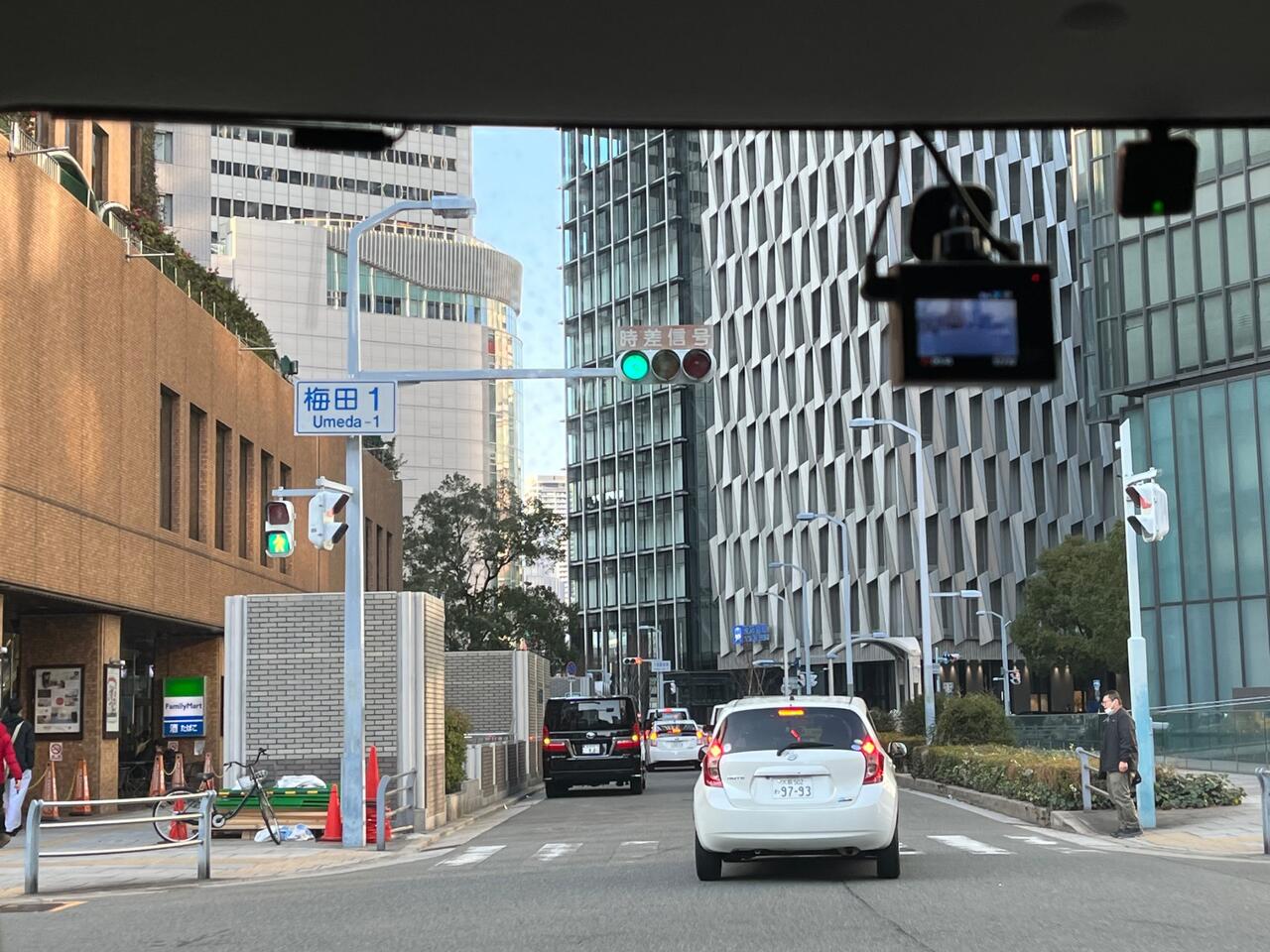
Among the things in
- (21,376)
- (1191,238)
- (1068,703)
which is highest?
(1191,238)

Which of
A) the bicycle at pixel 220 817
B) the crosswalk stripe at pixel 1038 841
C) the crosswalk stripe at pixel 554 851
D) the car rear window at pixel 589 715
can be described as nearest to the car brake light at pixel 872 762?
the crosswalk stripe at pixel 554 851

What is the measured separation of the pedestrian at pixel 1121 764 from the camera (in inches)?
803

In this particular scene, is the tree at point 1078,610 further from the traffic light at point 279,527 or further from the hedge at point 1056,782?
the traffic light at point 279,527

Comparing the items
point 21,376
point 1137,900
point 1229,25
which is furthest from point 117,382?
point 1229,25

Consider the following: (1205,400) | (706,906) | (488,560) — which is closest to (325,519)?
(706,906)

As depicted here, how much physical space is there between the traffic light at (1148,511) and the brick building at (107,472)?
15792 mm

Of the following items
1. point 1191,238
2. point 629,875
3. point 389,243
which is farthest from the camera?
point 389,243

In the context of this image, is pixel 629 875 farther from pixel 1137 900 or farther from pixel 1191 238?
pixel 1191 238

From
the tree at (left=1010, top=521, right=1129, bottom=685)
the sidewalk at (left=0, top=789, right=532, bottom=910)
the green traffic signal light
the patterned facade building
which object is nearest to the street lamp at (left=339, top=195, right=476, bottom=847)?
the sidewalk at (left=0, top=789, right=532, bottom=910)

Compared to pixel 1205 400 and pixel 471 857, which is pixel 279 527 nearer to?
pixel 471 857

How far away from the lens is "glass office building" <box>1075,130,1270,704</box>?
4634cm

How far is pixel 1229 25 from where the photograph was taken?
7363mm

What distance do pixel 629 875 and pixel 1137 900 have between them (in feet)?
16.3

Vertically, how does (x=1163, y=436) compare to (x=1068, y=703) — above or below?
above
